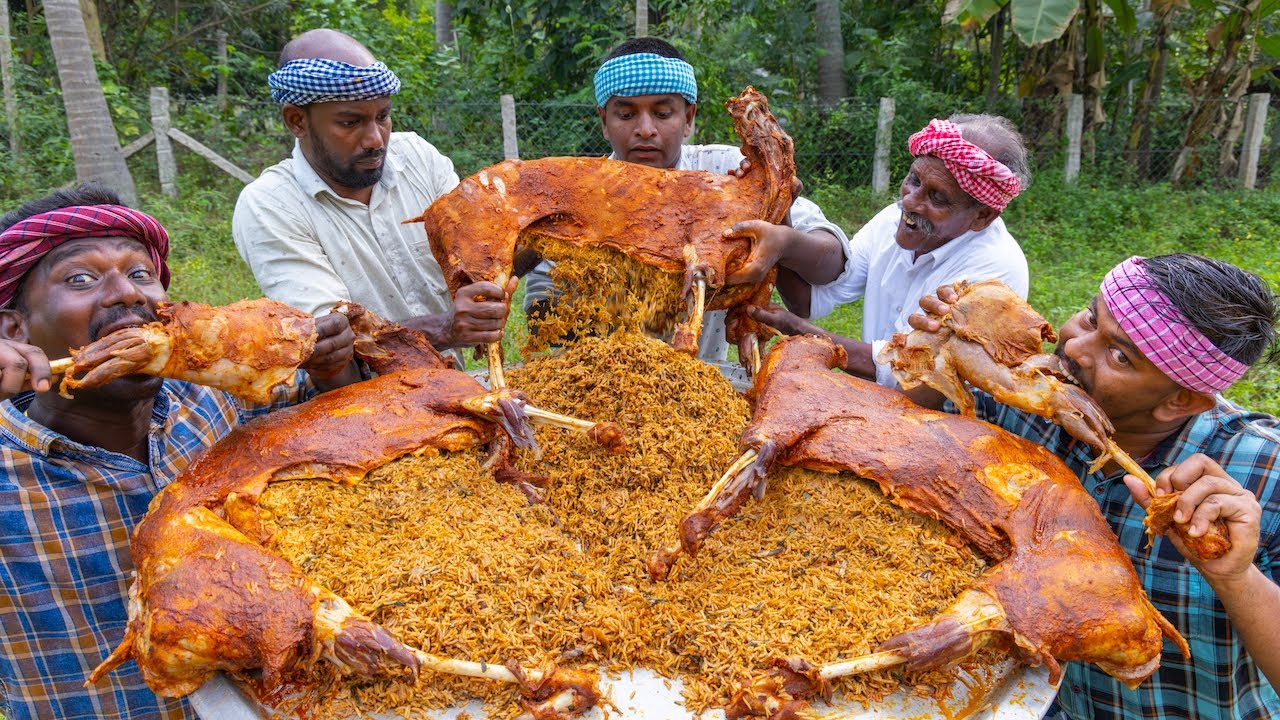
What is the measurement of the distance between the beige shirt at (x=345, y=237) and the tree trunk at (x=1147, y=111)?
42.2 ft

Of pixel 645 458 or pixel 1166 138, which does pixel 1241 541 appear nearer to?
pixel 645 458

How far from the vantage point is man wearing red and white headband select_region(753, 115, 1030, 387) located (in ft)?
9.98

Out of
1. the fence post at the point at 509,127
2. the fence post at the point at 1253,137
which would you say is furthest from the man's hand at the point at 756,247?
the fence post at the point at 1253,137

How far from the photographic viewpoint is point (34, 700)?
2.40 m

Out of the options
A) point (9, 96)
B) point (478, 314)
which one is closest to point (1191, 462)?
point (478, 314)

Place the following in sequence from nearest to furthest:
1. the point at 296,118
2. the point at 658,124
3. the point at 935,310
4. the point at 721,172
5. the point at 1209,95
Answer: the point at 935,310 < the point at 296,118 < the point at 658,124 < the point at 721,172 < the point at 1209,95

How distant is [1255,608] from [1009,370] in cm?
81

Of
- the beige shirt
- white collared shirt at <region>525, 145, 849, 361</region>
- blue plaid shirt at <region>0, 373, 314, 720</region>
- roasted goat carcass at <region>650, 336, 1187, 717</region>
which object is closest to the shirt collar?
the beige shirt

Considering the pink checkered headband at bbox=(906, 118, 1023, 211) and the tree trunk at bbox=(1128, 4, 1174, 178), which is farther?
the tree trunk at bbox=(1128, 4, 1174, 178)

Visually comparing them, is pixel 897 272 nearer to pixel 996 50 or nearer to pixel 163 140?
pixel 163 140

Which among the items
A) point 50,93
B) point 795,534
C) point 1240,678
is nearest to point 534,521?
point 795,534

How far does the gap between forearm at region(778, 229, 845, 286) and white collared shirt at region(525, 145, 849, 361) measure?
109mm

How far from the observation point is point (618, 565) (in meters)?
2.22

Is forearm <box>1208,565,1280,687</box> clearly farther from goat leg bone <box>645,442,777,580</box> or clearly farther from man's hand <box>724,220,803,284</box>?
man's hand <box>724,220,803,284</box>
